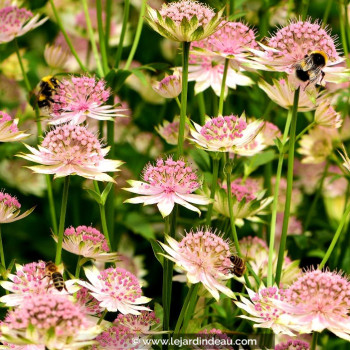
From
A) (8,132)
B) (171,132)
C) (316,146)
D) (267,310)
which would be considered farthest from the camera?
(316,146)

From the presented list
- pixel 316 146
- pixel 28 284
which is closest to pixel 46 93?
pixel 28 284

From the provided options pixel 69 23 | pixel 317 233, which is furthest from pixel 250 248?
pixel 69 23

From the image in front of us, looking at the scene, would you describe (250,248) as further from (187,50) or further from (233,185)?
(187,50)

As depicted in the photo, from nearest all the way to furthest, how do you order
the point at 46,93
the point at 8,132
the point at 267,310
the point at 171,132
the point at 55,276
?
1. the point at 55,276
2. the point at 267,310
3. the point at 8,132
4. the point at 46,93
5. the point at 171,132

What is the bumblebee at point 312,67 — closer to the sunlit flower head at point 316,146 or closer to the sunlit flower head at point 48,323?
the sunlit flower head at point 48,323

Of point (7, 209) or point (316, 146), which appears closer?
point (7, 209)

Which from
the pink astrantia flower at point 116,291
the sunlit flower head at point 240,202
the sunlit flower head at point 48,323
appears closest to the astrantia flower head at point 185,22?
the sunlit flower head at point 240,202

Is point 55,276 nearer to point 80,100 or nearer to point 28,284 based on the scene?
Result: point 28,284
